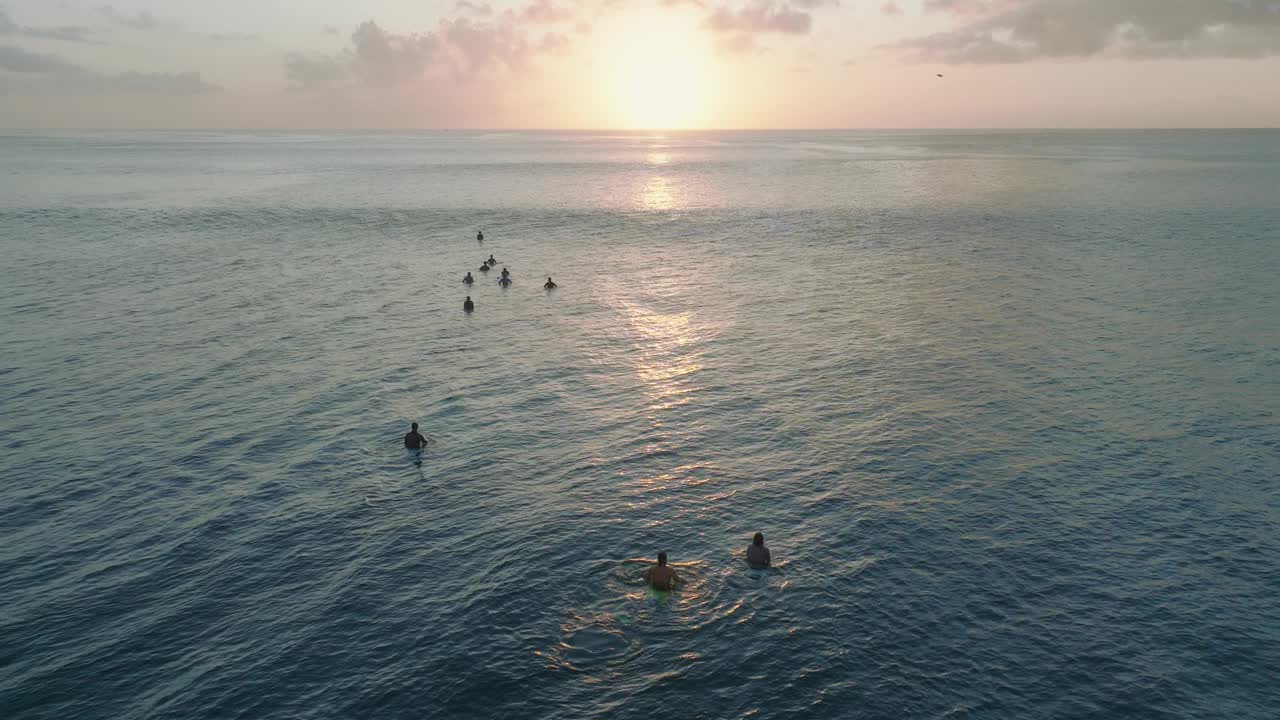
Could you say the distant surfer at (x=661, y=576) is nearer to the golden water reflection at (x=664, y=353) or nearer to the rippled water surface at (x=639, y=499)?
the rippled water surface at (x=639, y=499)

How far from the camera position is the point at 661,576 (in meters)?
32.8

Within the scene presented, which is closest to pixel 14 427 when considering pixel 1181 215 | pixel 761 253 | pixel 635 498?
pixel 635 498

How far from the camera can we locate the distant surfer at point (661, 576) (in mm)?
32781

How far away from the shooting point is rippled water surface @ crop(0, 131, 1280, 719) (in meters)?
28.2

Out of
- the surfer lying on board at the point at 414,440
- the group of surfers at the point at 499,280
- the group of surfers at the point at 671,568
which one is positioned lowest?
the group of surfers at the point at 671,568

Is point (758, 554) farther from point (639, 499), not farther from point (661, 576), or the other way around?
point (639, 499)

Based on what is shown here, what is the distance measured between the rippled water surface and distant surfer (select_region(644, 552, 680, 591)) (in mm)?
1146

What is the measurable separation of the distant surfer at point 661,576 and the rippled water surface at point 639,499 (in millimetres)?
1146

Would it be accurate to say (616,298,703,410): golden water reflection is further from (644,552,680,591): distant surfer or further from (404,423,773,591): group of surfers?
(644,552,680,591): distant surfer

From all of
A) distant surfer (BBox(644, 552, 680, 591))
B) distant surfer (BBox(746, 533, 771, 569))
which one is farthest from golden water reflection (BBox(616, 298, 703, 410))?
distant surfer (BBox(644, 552, 680, 591))

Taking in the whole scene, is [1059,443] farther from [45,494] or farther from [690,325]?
[45,494]

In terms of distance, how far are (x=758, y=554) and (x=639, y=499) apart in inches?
336

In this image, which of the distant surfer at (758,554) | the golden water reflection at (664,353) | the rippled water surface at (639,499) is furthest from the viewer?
the golden water reflection at (664,353)

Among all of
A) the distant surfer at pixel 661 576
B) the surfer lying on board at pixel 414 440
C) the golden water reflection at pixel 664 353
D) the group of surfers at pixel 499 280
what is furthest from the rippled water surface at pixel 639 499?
the group of surfers at pixel 499 280
